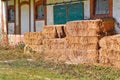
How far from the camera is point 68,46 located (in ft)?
51.0

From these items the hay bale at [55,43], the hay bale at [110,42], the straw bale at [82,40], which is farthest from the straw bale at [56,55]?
the hay bale at [110,42]

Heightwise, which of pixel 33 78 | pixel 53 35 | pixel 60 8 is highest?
pixel 60 8

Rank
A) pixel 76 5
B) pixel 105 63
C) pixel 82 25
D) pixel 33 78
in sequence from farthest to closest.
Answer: pixel 76 5 < pixel 82 25 < pixel 105 63 < pixel 33 78

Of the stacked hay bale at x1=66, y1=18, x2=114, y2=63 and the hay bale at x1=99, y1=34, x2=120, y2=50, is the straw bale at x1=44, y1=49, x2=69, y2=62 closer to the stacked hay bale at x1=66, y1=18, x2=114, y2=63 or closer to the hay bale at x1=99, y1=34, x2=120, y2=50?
A: the stacked hay bale at x1=66, y1=18, x2=114, y2=63

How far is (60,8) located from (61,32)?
2.74 meters

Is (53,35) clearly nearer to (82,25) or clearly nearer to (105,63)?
(82,25)

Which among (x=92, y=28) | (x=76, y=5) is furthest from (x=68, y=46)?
(x=76, y=5)

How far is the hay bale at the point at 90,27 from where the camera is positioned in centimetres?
1420

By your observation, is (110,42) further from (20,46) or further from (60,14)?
(20,46)

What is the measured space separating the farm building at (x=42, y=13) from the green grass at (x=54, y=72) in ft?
11.0

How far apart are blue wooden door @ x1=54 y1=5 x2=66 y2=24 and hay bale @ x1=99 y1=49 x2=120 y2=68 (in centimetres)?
542

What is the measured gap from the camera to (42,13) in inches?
822

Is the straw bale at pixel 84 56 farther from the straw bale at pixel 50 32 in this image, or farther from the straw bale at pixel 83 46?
the straw bale at pixel 50 32

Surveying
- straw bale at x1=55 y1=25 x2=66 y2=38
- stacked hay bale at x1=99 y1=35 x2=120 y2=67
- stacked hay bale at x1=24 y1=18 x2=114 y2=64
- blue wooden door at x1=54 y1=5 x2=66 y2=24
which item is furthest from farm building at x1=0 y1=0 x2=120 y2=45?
stacked hay bale at x1=99 y1=35 x2=120 y2=67
